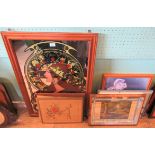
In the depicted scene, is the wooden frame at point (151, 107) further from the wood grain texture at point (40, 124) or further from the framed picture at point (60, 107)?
the framed picture at point (60, 107)

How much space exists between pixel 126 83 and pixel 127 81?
0.07ft

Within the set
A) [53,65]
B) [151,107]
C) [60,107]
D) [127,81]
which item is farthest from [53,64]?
[151,107]

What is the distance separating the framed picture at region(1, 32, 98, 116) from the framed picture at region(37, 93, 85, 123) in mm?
53

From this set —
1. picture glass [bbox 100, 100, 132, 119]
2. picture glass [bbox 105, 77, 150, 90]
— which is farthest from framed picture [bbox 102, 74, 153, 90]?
picture glass [bbox 100, 100, 132, 119]

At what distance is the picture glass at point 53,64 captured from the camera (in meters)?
1.16

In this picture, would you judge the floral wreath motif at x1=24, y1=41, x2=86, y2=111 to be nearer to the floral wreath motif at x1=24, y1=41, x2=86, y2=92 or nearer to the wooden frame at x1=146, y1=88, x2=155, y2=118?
the floral wreath motif at x1=24, y1=41, x2=86, y2=92

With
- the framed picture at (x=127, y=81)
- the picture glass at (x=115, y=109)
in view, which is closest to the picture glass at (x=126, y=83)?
the framed picture at (x=127, y=81)

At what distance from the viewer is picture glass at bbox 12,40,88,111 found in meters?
1.16

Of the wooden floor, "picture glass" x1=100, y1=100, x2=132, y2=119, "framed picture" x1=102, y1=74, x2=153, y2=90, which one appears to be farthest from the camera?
the wooden floor

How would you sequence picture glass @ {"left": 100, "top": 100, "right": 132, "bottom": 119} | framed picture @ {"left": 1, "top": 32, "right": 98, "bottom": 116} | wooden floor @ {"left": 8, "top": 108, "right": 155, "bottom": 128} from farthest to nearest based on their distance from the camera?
wooden floor @ {"left": 8, "top": 108, "right": 155, "bottom": 128}, picture glass @ {"left": 100, "top": 100, "right": 132, "bottom": 119}, framed picture @ {"left": 1, "top": 32, "right": 98, "bottom": 116}

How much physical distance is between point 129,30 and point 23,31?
0.65 meters

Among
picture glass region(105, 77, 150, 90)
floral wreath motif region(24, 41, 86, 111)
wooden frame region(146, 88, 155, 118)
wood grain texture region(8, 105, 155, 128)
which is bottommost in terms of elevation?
wood grain texture region(8, 105, 155, 128)

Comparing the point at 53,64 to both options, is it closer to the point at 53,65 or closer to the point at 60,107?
the point at 53,65
